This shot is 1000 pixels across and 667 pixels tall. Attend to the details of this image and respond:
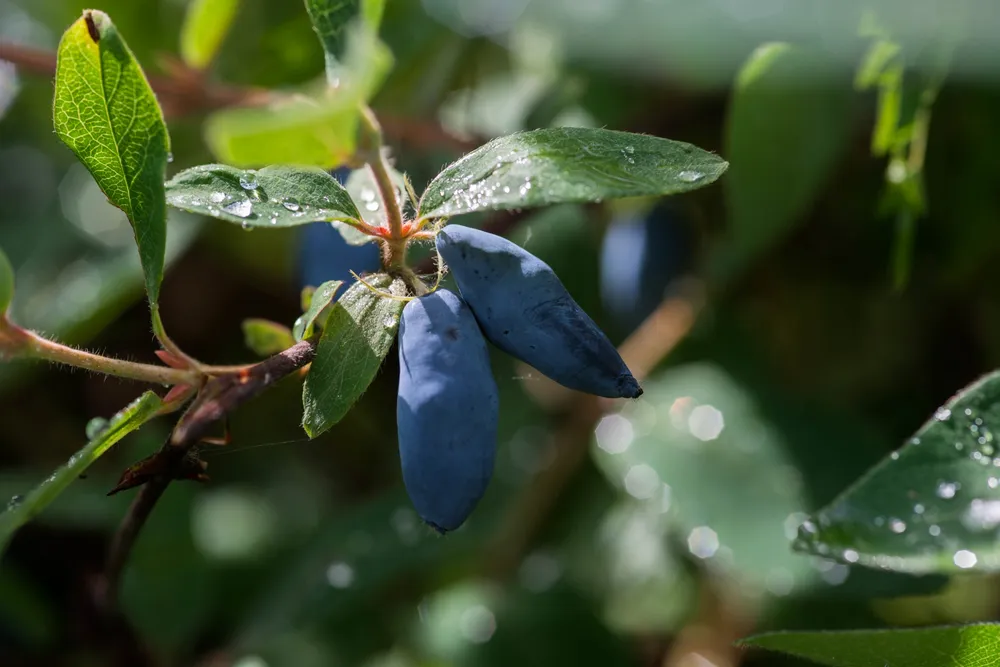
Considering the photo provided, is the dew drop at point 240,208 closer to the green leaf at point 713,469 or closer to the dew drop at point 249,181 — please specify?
the dew drop at point 249,181

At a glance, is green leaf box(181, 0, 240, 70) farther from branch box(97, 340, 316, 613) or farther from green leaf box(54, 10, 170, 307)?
branch box(97, 340, 316, 613)

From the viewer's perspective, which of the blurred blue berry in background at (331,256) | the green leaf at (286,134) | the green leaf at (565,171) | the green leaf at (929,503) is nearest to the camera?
the green leaf at (286,134)

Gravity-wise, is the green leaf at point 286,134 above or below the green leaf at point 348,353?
above

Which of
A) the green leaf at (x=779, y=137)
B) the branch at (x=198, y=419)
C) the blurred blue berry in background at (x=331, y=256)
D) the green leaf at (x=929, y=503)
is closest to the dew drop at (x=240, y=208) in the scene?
the branch at (x=198, y=419)

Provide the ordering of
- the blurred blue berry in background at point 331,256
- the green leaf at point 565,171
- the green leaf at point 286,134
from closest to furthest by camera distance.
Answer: the green leaf at point 286,134 < the green leaf at point 565,171 < the blurred blue berry in background at point 331,256

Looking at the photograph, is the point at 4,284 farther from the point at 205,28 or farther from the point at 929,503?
the point at 929,503

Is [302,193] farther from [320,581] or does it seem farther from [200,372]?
[320,581]

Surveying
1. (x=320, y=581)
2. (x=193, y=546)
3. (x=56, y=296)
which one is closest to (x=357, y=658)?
(x=320, y=581)
